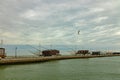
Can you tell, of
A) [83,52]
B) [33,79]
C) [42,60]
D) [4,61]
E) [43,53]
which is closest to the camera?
[33,79]

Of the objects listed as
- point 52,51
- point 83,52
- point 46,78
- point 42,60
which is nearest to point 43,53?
point 52,51

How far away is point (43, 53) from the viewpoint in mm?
128125

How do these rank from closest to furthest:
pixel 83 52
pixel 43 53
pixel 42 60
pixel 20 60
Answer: pixel 20 60 → pixel 42 60 → pixel 43 53 → pixel 83 52

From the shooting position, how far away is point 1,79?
146 ft

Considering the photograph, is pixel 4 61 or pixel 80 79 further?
pixel 4 61

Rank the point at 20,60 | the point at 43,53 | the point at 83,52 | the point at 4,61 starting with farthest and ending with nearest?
the point at 83,52
the point at 43,53
the point at 20,60
the point at 4,61

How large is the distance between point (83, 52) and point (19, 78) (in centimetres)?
12373

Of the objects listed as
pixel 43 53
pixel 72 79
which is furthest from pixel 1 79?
pixel 43 53

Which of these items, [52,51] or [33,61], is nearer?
[33,61]

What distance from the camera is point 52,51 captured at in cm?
13088

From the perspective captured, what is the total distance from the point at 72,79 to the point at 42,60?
5229 cm

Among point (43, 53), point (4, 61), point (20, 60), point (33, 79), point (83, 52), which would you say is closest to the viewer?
point (33, 79)

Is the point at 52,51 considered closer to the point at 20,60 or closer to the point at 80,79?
the point at 20,60

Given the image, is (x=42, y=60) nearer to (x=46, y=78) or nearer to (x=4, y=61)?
(x=4, y=61)
